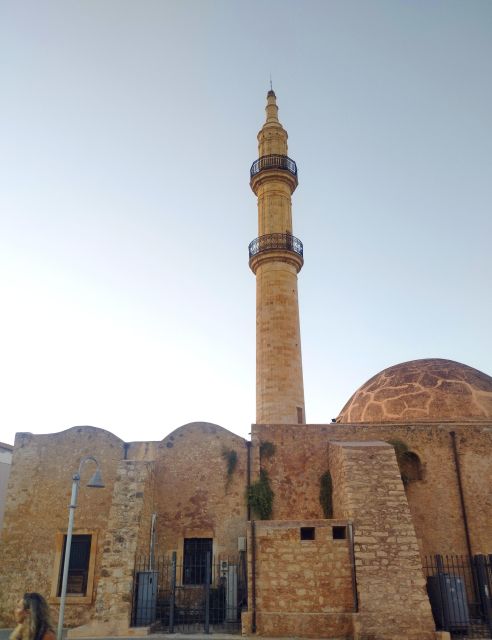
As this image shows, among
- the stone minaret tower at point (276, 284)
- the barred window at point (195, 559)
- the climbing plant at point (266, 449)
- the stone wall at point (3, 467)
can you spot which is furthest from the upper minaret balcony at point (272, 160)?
the stone wall at point (3, 467)

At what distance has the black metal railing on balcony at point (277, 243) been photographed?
19828 millimetres

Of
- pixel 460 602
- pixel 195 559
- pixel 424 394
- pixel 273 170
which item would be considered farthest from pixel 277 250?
pixel 460 602

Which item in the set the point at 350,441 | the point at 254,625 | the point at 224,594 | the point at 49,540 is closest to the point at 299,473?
the point at 350,441

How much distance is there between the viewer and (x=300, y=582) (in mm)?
10688

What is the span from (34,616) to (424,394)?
Result: 47.3 ft

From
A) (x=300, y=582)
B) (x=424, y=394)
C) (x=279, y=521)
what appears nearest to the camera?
(x=300, y=582)

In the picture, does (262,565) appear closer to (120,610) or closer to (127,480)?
(120,610)

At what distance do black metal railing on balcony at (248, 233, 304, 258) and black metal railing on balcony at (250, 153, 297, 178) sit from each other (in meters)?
2.96

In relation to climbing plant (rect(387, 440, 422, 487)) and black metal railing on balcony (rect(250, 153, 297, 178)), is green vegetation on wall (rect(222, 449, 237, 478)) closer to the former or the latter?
climbing plant (rect(387, 440, 422, 487))

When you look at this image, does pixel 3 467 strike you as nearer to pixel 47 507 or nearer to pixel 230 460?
pixel 47 507

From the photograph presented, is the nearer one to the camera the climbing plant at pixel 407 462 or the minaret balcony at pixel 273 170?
the climbing plant at pixel 407 462

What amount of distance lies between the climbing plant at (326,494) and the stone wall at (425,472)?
0.12 metres

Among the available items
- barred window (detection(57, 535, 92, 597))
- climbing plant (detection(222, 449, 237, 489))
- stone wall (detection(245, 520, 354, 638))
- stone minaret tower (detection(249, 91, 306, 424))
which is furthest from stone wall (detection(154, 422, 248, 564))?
stone minaret tower (detection(249, 91, 306, 424))

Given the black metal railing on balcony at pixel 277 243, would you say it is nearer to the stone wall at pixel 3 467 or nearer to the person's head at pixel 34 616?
the stone wall at pixel 3 467
